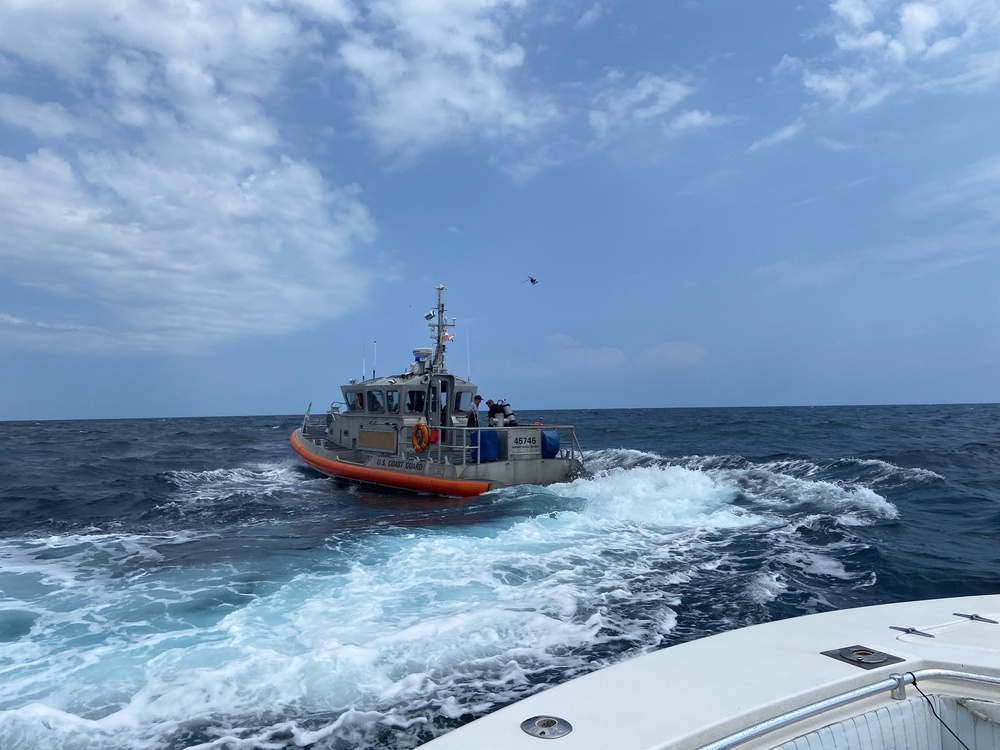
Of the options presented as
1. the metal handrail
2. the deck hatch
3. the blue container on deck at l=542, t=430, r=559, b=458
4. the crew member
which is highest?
the crew member

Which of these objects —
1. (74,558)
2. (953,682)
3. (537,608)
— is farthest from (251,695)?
(74,558)

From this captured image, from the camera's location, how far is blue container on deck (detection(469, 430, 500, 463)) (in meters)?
13.6

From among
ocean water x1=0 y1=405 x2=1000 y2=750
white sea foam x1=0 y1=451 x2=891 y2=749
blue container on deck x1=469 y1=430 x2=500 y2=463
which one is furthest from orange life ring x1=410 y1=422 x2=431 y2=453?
white sea foam x1=0 y1=451 x2=891 y2=749

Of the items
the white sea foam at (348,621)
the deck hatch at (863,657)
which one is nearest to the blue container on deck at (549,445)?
the white sea foam at (348,621)

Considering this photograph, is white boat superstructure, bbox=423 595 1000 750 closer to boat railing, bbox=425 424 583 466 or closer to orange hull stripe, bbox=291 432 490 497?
orange hull stripe, bbox=291 432 490 497

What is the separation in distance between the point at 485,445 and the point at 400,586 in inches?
275

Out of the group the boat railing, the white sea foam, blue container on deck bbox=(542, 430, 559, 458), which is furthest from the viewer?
blue container on deck bbox=(542, 430, 559, 458)

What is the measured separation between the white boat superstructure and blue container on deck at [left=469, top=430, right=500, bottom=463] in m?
10.8

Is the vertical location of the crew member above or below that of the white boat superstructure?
above

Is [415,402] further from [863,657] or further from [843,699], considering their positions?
[843,699]

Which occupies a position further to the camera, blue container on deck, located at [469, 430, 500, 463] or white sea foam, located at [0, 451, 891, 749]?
blue container on deck, located at [469, 430, 500, 463]

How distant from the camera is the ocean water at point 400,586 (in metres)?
4.14

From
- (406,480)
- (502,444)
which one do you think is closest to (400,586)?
(406,480)

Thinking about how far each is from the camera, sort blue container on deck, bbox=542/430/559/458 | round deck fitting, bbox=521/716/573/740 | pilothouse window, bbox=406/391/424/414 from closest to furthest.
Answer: round deck fitting, bbox=521/716/573/740
blue container on deck, bbox=542/430/559/458
pilothouse window, bbox=406/391/424/414
